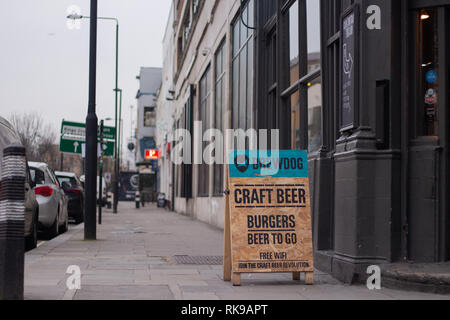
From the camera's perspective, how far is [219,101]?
21.9m

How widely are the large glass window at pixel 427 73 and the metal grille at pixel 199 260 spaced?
3.76 m

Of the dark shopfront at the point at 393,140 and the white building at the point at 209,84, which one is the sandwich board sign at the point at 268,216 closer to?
the dark shopfront at the point at 393,140

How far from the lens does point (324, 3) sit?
31.4ft

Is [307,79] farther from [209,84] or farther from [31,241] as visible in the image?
[209,84]

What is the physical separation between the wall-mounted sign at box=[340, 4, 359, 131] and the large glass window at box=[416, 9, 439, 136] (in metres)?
0.70

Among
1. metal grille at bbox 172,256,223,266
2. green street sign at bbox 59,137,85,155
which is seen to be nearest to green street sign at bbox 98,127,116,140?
green street sign at bbox 59,137,85,155

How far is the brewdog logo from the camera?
750 cm

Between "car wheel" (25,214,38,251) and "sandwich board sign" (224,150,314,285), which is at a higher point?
"sandwich board sign" (224,150,314,285)

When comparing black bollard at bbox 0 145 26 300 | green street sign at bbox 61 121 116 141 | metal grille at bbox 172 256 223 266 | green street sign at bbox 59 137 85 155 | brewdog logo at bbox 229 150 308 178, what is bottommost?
metal grille at bbox 172 256 223 266

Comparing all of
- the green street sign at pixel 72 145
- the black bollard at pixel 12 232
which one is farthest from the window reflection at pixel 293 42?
the green street sign at pixel 72 145

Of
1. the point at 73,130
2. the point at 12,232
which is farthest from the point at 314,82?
the point at 73,130

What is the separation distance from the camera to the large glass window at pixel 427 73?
7.41 m

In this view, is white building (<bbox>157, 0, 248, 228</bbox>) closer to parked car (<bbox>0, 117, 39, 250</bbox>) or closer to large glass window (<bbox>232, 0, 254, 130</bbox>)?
large glass window (<bbox>232, 0, 254, 130</bbox>)
